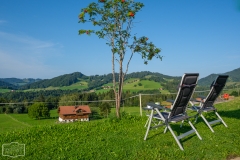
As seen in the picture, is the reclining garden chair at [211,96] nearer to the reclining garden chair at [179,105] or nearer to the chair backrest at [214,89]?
the chair backrest at [214,89]

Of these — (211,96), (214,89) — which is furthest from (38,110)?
(214,89)

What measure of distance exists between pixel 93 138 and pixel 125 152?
1.15 meters

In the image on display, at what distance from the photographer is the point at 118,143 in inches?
171

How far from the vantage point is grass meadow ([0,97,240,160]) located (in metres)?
3.71

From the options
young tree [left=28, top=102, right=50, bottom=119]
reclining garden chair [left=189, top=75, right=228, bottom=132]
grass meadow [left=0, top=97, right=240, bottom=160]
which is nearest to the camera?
grass meadow [left=0, top=97, right=240, bottom=160]

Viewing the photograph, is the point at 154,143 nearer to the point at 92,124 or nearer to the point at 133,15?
the point at 92,124

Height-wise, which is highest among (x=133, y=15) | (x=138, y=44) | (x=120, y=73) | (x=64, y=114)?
(x=133, y=15)

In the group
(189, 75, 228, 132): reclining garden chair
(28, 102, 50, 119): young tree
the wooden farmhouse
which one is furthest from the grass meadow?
(28, 102, 50, 119): young tree

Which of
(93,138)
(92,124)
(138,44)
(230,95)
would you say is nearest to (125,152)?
(93,138)

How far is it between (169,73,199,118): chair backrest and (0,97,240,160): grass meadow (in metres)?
0.62

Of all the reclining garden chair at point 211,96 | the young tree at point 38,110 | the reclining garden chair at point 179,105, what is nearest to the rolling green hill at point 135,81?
the young tree at point 38,110

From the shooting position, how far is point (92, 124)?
20.5 feet

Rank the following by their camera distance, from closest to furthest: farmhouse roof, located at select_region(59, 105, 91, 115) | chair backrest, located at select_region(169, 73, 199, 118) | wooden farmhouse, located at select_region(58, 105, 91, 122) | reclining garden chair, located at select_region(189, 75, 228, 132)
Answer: chair backrest, located at select_region(169, 73, 199, 118)
reclining garden chair, located at select_region(189, 75, 228, 132)
wooden farmhouse, located at select_region(58, 105, 91, 122)
farmhouse roof, located at select_region(59, 105, 91, 115)

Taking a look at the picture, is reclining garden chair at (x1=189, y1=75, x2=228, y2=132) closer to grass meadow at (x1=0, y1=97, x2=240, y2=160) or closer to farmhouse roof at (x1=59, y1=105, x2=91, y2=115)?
grass meadow at (x1=0, y1=97, x2=240, y2=160)
